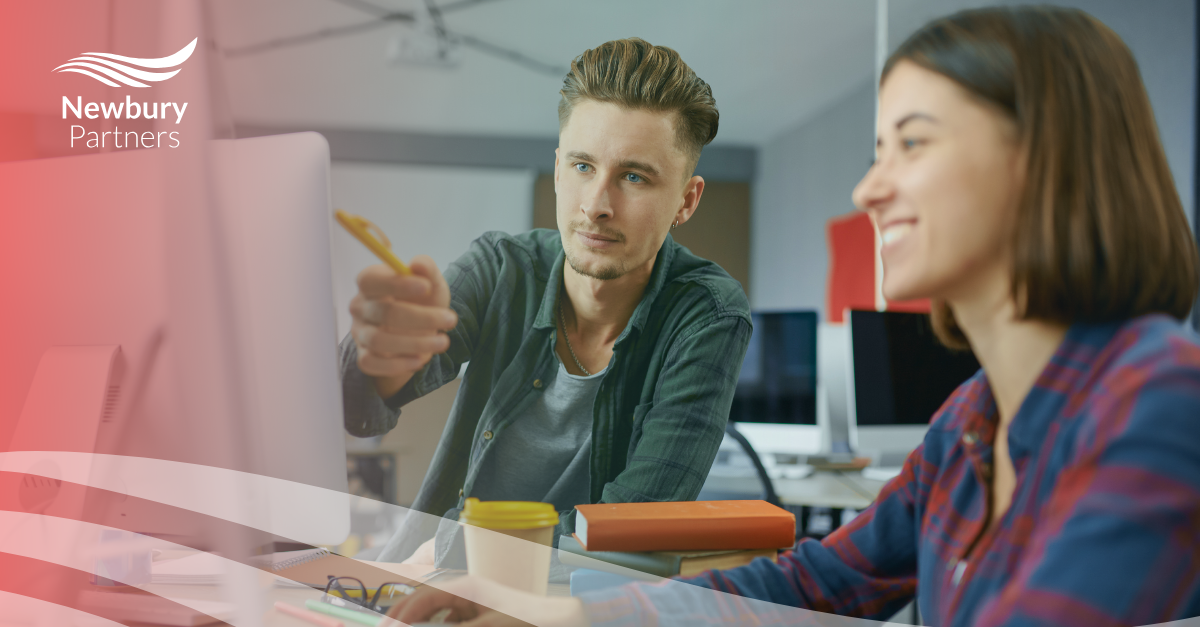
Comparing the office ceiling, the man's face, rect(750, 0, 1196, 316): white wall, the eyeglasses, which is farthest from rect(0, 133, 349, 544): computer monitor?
rect(750, 0, 1196, 316): white wall

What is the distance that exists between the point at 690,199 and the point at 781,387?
4.38 feet

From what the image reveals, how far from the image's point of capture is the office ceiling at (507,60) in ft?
9.00

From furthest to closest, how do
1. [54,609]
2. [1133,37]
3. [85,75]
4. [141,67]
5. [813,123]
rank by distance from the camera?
1. [813,123]
2. [1133,37]
3. [85,75]
4. [141,67]
5. [54,609]

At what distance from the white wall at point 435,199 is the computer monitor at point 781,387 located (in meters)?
1.89

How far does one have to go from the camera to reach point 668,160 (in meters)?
1.10

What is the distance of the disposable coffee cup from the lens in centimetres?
67

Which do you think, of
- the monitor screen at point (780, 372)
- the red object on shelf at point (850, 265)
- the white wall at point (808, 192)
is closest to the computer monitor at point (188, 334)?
the monitor screen at point (780, 372)

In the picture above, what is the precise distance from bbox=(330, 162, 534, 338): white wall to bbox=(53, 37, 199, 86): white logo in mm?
2848

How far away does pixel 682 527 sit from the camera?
0.76 meters

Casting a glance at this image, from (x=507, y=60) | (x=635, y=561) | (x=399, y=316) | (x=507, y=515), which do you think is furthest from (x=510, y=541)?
(x=507, y=60)

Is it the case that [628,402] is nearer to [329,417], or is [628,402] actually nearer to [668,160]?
[668,160]

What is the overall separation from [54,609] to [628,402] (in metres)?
0.73

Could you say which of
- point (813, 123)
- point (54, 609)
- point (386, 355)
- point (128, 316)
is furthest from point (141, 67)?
point (813, 123)

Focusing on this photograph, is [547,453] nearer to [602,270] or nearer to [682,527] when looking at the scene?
[602,270]
